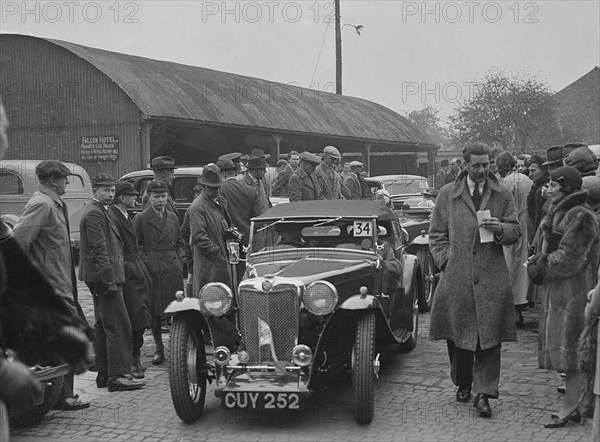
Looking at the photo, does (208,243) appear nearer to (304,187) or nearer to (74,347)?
(304,187)

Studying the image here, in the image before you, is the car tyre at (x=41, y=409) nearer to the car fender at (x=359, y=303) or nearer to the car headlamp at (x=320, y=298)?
the car headlamp at (x=320, y=298)

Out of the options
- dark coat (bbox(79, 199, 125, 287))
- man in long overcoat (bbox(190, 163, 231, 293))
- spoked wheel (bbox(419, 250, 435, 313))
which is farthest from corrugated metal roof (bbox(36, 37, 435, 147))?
dark coat (bbox(79, 199, 125, 287))

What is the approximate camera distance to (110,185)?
671 cm

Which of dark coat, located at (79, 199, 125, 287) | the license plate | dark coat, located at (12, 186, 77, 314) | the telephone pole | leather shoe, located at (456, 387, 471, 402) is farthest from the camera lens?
the telephone pole

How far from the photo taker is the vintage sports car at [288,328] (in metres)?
5.40

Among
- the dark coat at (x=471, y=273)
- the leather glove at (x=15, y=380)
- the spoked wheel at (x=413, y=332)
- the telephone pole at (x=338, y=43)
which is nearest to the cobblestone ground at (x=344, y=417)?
the dark coat at (x=471, y=273)

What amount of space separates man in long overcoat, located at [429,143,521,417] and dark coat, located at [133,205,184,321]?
2.81 metres

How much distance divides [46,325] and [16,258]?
0.24 meters

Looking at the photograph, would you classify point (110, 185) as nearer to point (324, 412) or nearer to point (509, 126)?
point (324, 412)

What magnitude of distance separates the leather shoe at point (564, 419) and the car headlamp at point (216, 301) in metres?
2.44

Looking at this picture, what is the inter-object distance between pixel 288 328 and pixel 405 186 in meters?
10.9

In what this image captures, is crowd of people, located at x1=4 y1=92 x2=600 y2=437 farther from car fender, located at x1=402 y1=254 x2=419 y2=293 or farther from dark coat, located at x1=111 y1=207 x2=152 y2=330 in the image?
car fender, located at x1=402 y1=254 x2=419 y2=293

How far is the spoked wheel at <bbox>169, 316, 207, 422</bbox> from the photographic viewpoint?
18.0ft

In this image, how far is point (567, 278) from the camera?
5352 mm
